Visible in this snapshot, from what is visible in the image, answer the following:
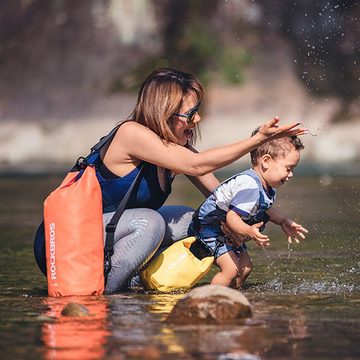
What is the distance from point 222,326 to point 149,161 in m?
1.58

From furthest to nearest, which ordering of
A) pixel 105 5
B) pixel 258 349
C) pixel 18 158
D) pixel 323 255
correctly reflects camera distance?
pixel 105 5
pixel 18 158
pixel 323 255
pixel 258 349

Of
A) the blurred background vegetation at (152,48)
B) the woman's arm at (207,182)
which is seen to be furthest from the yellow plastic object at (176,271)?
the blurred background vegetation at (152,48)

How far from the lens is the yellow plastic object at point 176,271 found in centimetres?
687

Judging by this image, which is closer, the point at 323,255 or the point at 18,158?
the point at 323,255

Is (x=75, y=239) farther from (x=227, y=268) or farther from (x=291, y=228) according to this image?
(x=291, y=228)

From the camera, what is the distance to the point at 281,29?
996 inches

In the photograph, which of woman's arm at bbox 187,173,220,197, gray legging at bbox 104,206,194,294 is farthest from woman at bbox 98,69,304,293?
woman's arm at bbox 187,173,220,197

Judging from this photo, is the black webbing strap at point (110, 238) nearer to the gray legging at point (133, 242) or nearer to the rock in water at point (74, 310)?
the gray legging at point (133, 242)

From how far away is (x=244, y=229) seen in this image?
655cm

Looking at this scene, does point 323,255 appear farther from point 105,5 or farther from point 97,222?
point 105,5

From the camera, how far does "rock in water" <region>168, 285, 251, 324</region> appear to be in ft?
18.2

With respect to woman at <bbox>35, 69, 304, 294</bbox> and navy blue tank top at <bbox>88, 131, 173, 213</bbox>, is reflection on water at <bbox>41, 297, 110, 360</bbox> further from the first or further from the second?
navy blue tank top at <bbox>88, 131, 173, 213</bbox>

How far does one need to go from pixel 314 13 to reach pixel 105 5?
4.72 meters

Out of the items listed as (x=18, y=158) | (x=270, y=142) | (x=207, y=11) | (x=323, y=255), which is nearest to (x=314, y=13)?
(x=207, y=11)
